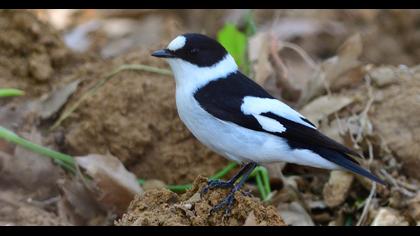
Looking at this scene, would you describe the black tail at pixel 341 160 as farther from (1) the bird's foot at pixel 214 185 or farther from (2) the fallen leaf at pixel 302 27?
(2) the fallen leaf at pixel 302 27

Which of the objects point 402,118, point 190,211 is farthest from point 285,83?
point 190,211

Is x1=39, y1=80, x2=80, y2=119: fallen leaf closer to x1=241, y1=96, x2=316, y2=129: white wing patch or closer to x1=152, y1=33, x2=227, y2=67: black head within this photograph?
x1=152, y1=33, x2=227, y2=67: black head

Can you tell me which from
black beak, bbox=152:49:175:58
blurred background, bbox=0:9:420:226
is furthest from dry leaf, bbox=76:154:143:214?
black beak, bbox=152:49:175:58

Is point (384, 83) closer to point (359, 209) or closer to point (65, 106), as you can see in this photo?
point (359, 209)

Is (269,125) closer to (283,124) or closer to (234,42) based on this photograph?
(283,124)

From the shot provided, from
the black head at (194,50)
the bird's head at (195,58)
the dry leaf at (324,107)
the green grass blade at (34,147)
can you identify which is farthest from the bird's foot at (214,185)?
the dry leaf at (324,107)

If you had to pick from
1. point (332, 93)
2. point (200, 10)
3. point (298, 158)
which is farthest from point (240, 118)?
point (200, 10)
